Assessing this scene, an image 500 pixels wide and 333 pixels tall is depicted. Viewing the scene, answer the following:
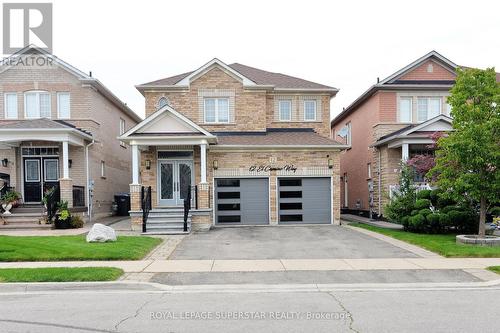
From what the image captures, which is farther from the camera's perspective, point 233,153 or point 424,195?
point 233,153

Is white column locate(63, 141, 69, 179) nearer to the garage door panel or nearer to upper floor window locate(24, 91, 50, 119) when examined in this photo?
upper floor window locate(24, 91, 50, 119)

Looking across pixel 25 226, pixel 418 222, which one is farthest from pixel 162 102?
pixel 418 222

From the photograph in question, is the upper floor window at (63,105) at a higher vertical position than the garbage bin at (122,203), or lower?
higher

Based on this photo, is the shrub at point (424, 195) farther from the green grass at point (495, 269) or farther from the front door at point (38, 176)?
the front door at point (38, 176)

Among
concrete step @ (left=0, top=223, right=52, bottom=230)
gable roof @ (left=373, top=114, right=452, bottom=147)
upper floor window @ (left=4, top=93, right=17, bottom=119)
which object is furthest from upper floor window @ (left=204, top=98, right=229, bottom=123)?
upper floor window @ (left=4, top=93, right=17, bottom=119)

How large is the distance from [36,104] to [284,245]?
15402 millimetres

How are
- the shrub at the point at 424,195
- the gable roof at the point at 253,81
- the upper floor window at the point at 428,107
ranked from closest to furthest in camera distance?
the shrub at the point at 424,195 < the gable roof at the point at 253,81 < the upper floor window at the point at 428,107

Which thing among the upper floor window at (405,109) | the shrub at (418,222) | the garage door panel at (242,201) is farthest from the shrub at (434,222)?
the upper floor window at (405,109)

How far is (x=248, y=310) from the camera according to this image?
7.11 metres

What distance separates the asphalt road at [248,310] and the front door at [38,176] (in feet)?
45.7

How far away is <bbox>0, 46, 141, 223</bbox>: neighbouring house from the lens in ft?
70.8

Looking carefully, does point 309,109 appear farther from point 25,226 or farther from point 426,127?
point 25,226

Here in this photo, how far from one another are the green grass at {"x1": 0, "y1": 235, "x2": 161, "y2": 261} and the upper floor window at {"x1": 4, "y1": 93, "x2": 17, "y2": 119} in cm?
1066

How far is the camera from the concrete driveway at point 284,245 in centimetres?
1255
